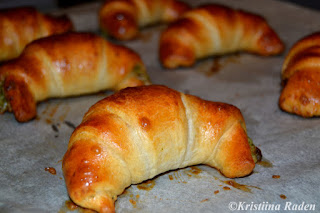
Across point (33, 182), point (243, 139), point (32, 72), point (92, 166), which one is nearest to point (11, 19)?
point (32, 72)

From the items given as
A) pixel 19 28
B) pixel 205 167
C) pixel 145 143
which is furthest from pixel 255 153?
pixel 19 28

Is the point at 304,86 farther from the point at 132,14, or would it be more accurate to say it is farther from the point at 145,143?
the point at 132,14

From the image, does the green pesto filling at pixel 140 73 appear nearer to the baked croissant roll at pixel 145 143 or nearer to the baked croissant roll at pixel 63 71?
the baked croissant roll at pixel 63 71

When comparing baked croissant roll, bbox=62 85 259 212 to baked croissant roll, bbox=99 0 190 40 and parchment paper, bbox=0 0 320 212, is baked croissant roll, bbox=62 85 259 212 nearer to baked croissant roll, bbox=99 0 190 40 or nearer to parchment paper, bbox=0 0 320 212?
parchment paper, bbox=0 0 320 212

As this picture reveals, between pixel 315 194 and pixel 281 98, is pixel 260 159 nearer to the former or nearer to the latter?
pixel 315 194

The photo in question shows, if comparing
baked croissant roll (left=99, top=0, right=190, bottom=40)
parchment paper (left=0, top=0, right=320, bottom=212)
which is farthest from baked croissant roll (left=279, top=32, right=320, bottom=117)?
baked croissant roll (left=99, top=0, right=190, bottom=40)

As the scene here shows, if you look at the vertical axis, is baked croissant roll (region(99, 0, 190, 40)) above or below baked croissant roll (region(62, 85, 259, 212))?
above
